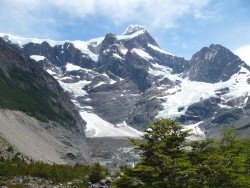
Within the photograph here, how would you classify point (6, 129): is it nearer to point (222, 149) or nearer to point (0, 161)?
point (0, 161)

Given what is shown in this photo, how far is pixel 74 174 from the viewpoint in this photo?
276ft

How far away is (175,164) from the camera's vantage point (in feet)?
112

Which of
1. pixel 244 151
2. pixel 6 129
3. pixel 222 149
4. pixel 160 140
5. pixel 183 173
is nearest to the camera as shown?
pixel 183 173

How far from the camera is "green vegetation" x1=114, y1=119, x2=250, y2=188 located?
34.4 metres

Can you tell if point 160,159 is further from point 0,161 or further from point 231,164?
point 0,161

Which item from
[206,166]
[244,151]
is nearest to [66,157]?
[244,151]

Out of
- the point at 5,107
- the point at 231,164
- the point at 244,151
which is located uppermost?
the point at 5,107

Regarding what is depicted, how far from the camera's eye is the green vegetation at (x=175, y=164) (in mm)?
34406

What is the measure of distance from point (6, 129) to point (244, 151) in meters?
100

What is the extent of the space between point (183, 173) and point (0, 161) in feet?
179

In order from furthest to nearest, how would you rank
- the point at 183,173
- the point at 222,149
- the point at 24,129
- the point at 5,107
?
the point at 5,107 < the point at 24,129 < the point at 222,149 < the point at 183,173

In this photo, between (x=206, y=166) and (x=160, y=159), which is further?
(x=206, y=166)

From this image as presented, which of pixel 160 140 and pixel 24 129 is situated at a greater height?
pixel 24 129

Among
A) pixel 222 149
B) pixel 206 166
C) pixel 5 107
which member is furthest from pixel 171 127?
pixel 5 107
